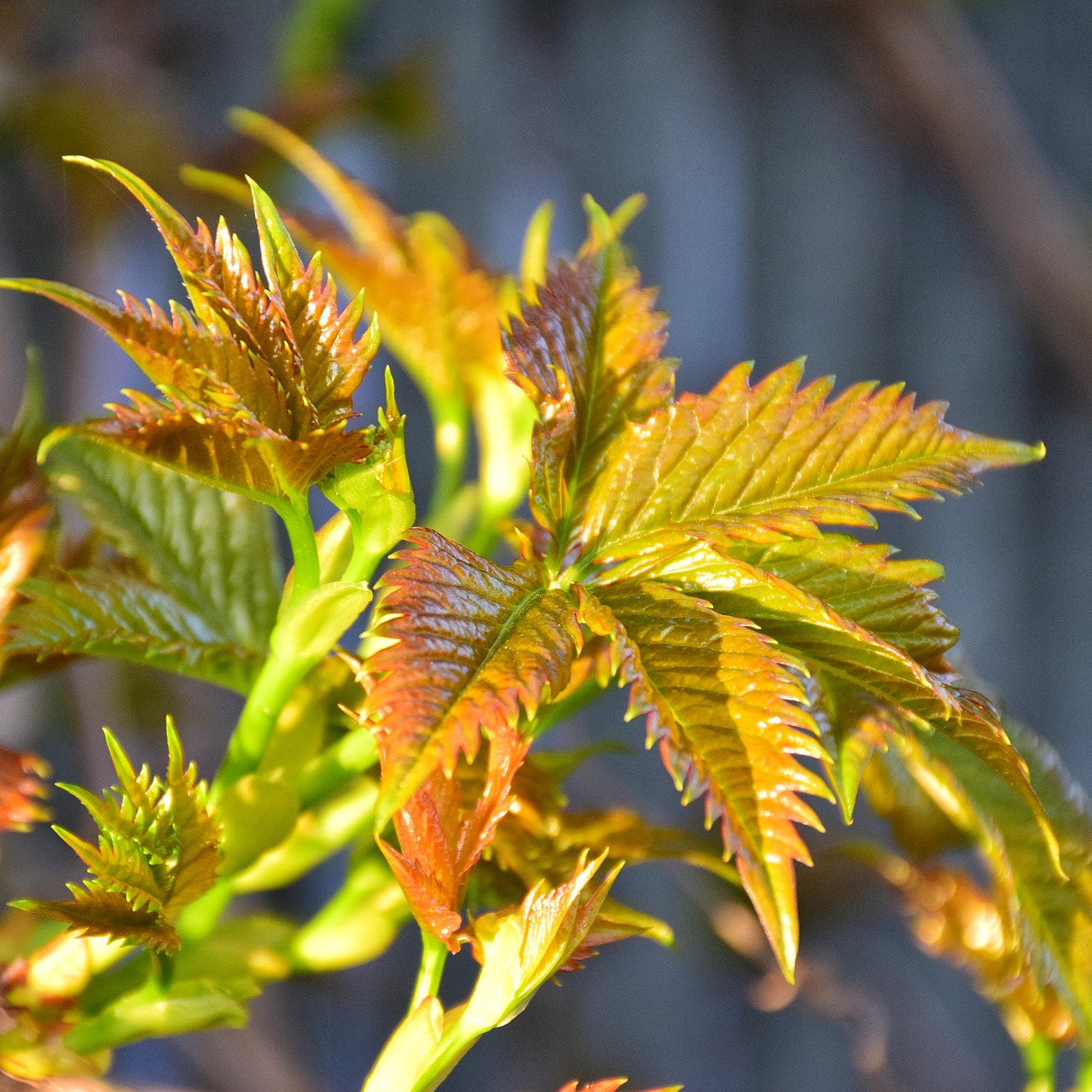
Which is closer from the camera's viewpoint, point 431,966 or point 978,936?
point 431,966

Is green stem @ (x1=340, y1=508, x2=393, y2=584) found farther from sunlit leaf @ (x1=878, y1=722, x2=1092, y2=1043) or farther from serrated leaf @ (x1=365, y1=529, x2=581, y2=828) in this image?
sunlit leaf @ (x1=878, y1=722, x2=1092, y2=1043)

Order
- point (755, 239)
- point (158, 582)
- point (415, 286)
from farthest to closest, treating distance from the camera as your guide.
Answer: point (755, 239) → point (415, 286) → point (158, 582)

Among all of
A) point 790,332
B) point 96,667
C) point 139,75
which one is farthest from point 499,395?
point 790,332

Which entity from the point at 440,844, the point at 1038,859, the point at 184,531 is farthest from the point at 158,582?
the point at 1038,859

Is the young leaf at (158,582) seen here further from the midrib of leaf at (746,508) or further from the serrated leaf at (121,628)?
the midrib of leaf at (746,508)

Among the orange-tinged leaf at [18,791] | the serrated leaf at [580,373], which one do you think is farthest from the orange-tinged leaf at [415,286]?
the orange-tinged leaf at [18,791]

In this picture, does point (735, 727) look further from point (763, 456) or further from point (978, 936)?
point (978, 936)
